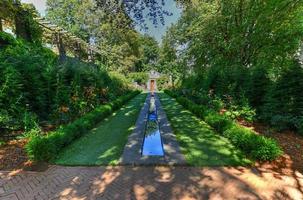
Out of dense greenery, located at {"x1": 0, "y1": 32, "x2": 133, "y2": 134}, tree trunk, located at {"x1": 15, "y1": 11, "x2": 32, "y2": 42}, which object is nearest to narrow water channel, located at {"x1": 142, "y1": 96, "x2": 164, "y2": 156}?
dense greenery, located at {"x1": 0, "y1": 32, "x2": 133, "y2": 134}

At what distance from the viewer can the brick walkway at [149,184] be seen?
4.50 m

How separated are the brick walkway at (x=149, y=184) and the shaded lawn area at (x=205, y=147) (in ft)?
1.48

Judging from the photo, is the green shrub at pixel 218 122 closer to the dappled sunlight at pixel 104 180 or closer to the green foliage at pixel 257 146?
the green foliage at pixel 257 146

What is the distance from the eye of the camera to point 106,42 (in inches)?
1666

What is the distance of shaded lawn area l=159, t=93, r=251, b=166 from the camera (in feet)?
20.1

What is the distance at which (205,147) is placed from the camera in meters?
7.31

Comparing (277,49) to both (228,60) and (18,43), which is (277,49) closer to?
(228,60)

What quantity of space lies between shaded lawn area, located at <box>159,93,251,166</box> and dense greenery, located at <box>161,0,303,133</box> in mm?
2061

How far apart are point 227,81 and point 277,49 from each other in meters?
3.68

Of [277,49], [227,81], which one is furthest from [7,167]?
[277,49]

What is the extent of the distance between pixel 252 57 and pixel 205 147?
990 cm

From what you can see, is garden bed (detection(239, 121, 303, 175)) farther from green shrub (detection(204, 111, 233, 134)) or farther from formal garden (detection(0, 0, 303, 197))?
green shrub (detection(204, 111, 233, 134))

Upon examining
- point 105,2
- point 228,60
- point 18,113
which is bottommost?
point 18,113

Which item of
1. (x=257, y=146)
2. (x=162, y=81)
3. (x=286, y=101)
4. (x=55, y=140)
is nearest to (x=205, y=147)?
(x=257, y=146)
